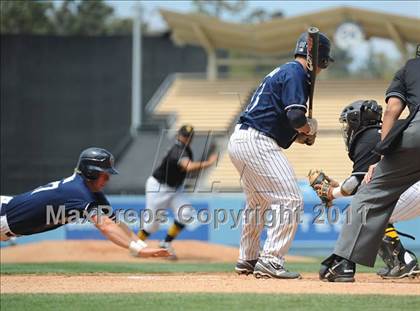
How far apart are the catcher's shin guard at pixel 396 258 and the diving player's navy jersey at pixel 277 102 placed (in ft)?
5.21

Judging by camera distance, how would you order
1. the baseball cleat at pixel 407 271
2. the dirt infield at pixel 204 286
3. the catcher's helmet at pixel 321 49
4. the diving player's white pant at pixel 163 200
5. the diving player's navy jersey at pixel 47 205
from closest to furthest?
1. the dirt infield at pixel 204 286
2. the diving player's navy jersey at pixel 47 205
3. the catcher's helmet at pixel 321 49
4. the baseball cleat at pixel 407 271
5. the diving player's white pant at pixel 163 200

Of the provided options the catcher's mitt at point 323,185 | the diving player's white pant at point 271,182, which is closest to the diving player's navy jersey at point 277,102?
the diving player's white pant at point 271,182

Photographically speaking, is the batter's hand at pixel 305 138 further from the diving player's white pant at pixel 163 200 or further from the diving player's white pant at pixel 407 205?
the diving player's white pant at pixel 163 200

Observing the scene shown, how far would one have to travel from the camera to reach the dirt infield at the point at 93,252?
16891mm

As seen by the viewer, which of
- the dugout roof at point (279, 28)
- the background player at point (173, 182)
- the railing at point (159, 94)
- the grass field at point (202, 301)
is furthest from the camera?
the railing at point (159, 94)

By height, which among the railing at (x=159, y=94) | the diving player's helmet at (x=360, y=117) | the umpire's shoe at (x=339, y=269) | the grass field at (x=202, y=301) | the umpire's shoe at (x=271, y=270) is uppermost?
the diving player's helmet at (x=360, y=117)

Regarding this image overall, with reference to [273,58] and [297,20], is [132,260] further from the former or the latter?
[273,58]

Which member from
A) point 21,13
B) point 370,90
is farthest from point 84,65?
point 370,90

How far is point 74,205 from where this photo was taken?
8.76 meters

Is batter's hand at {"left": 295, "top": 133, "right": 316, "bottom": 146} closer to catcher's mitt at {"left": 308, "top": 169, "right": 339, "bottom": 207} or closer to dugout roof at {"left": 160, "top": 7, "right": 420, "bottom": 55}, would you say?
catcher's mitt at {"left": 308, "top": 169, "right": 339, "bottom": 207}

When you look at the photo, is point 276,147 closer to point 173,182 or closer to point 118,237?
point 118,237

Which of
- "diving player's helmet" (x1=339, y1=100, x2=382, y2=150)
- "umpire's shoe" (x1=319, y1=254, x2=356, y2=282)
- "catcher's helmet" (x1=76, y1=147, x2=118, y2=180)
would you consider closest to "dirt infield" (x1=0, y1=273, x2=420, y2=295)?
"umpire's shoe" (x1=319, y1=254, x2=356, y2=282)

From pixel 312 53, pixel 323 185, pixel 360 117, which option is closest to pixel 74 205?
pixel 323 185

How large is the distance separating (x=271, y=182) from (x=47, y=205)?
2247 millimetres
